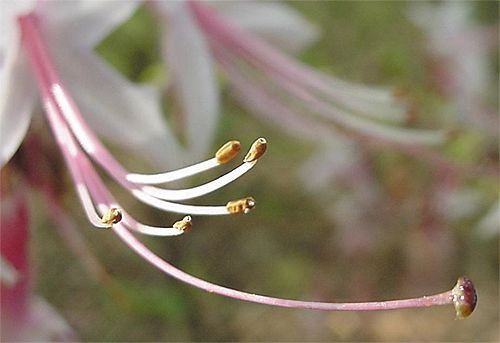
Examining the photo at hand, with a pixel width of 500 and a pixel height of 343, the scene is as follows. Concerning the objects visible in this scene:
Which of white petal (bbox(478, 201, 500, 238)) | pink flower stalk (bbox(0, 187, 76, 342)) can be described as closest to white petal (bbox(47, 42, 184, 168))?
pink flower stalk (bbox(0, 187, 76, 342))

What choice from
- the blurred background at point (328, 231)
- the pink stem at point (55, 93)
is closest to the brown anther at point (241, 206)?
the pink stem at point (55, 93)

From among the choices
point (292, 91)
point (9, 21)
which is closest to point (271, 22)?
point (292, 91)

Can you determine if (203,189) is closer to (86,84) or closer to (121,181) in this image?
(121,181)

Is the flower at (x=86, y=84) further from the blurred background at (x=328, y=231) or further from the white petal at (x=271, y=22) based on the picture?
the blurred background at (x=328, y=231)

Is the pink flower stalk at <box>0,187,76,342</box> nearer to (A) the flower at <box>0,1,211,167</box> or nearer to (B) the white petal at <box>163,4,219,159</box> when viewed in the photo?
(A) the flower at <box>0,1,211,167</box>

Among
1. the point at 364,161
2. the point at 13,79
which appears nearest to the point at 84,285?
the point at 364,161

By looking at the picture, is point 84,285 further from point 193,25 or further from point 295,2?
point 193,25
